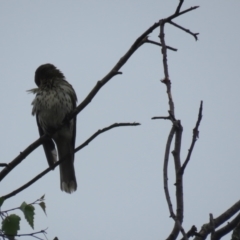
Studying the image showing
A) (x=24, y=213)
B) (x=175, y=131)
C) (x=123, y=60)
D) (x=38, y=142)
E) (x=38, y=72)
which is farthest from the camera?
(x=38, y=72)

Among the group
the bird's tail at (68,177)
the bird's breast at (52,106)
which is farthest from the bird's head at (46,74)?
the bird's tail at (68,177)

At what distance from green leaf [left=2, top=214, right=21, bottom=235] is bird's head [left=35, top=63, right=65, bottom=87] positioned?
436 centimetres

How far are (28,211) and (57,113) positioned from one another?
373 cm

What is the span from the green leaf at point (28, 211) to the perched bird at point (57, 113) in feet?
11.2

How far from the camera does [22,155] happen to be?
3.91 m

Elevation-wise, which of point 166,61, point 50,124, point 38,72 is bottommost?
point 166,61

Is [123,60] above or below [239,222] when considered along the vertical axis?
above

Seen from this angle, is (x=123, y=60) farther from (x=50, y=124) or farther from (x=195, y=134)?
(x=50, y=124)

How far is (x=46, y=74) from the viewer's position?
7.51 m

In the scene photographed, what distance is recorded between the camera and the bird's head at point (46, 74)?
7.41 metres

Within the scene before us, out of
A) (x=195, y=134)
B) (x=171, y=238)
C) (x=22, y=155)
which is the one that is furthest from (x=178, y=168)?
(x=22, y=155)

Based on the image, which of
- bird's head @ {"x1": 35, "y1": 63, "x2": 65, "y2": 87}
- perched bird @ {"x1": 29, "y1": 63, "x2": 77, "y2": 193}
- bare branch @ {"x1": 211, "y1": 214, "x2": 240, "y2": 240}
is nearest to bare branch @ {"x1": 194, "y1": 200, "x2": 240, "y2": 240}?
bare branch @ {"x1": 211, "y1": 214, "x2": 240, "y2": 240}

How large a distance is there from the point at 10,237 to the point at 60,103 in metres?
4.09

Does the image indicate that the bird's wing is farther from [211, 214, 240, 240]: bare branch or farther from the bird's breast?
[211, 214, 240, 240]: bare branch
